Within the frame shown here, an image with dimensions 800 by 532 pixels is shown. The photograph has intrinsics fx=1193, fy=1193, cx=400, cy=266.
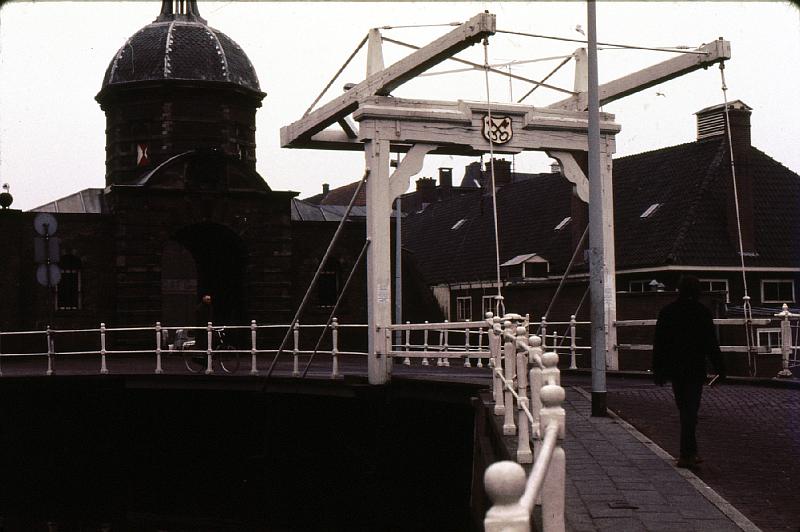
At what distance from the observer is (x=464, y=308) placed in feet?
144

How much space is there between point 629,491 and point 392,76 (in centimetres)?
902

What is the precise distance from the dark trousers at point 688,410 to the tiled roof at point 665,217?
24.2m

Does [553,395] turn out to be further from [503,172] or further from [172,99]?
[503,172]

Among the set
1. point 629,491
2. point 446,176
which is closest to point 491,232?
point 446,176

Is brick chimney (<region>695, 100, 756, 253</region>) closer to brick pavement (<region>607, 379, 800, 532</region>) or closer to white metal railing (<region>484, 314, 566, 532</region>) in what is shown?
brick pavement (<region>607, 379, 800, 532</region>)

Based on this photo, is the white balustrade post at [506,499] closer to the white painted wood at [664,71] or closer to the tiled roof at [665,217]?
the white painted wood at [664,71]

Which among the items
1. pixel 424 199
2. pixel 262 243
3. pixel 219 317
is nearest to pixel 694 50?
pixel 262 243

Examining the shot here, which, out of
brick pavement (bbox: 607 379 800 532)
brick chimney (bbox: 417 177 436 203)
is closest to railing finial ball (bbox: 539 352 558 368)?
brick pavement (bbox: 607 379 800 532)

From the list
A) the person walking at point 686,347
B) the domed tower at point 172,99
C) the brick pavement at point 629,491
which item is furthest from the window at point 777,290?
the person walking at point 686,347

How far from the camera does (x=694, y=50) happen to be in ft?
53.1

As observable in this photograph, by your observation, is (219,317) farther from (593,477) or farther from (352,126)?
(593,477)

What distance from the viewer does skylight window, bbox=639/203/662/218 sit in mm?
35781

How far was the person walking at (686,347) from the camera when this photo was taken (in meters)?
8.84

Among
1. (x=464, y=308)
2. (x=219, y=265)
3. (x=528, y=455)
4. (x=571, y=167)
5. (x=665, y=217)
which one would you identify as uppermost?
(x=665, y=217)
